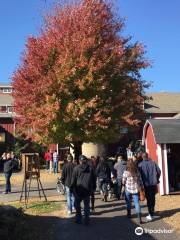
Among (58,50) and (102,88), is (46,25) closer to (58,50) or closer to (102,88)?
(58,50)

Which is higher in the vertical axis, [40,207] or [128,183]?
[128,183]

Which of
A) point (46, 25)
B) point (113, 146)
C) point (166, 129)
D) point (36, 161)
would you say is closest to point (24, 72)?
point (46, 25)

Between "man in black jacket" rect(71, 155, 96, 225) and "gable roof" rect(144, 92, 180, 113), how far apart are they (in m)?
38.1

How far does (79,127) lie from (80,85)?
213 cm

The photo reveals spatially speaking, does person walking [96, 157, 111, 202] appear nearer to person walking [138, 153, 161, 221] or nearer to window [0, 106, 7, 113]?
person walking [138, 153, 161, 221]

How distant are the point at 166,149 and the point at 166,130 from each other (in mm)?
831

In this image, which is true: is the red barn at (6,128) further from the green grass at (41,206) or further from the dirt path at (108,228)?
the dirt path at (108,228)

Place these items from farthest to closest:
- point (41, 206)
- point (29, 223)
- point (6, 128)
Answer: point (6, 128) < point (41, 206) < point (29, 223)

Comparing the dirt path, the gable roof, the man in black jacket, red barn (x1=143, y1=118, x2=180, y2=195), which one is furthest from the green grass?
the gable roof

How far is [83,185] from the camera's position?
13312 mm

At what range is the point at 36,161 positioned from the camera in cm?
1811

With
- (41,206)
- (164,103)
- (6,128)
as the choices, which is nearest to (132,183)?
(41,206)

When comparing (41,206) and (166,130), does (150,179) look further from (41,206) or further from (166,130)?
(166,130)

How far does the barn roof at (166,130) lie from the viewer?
19.8 m
